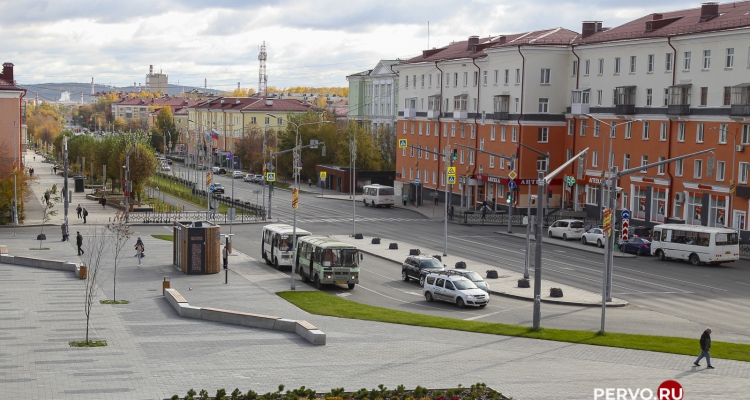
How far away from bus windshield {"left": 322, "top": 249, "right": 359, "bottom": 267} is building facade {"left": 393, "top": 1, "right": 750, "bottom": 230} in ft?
70.1

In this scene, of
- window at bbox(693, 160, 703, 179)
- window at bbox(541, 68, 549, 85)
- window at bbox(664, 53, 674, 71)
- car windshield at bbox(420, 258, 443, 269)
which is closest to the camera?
car windshield at bbox(420, 258, 443, 269)

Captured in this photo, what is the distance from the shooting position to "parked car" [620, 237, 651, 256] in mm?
55531

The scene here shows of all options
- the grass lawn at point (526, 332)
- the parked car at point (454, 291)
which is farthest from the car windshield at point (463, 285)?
the grass lawn at point (526, 332)

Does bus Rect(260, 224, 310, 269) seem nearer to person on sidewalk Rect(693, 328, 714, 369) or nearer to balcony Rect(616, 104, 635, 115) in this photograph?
person on sidewalk Rect(693, 328, 714, 369)

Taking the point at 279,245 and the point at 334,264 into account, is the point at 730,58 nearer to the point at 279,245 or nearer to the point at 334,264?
the point at 279,245

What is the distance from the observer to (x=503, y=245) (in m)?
59.0

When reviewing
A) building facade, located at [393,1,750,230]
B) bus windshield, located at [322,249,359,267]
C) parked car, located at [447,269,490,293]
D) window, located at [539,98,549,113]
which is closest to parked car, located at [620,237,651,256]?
building facade, located at [393,1,750,230]

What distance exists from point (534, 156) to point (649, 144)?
13028 millimetres

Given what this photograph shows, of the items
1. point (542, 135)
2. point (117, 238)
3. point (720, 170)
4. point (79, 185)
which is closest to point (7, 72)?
point (79, 185)

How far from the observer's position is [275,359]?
24188 mm

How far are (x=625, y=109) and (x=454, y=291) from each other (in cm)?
3786

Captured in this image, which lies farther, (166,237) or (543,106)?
(543,106)

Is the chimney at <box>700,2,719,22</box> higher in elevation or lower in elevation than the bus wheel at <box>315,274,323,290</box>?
higher

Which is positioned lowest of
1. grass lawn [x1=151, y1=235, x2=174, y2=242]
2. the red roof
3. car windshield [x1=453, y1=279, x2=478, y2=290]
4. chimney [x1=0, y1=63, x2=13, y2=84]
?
grass lawn [x1=151, y1=235, x2=174, y2=242]
